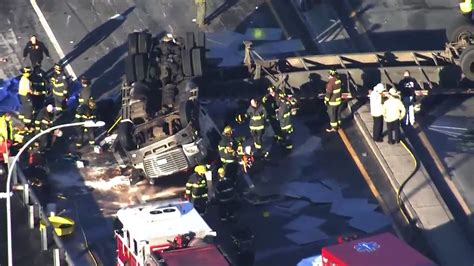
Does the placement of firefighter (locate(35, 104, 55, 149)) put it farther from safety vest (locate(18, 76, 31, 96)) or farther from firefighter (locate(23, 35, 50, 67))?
firefighter (locate(23, 35, 50, 67))

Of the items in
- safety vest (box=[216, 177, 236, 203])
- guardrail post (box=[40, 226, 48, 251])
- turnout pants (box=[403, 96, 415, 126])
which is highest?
guardrail post (box=[40, 226, 48, 251])

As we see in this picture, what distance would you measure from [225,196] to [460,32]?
10985mm

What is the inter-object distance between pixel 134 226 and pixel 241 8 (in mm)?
16551

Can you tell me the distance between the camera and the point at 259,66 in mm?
43000

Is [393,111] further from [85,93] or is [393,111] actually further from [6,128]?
[6,128]

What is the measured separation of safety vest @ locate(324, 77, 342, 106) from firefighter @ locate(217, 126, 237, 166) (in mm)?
4077

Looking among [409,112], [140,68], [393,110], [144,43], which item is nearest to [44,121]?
[140,68]

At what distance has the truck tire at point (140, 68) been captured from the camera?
41375mm

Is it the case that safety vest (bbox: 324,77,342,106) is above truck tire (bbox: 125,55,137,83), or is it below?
below

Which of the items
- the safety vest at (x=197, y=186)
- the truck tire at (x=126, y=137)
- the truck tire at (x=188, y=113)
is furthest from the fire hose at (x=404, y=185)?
the truck tire at (x=126, y=137)

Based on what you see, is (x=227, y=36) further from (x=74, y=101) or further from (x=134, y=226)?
(x=134, y=226)

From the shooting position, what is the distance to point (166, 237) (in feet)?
111

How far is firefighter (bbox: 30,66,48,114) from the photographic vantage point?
4150 cm

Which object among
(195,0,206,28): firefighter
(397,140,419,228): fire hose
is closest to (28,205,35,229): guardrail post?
(397,140,419,228): fire hose
